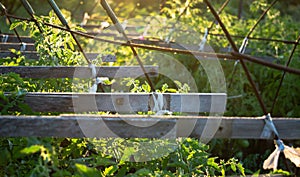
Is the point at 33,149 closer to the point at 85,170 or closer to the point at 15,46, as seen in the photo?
the point at 85,170

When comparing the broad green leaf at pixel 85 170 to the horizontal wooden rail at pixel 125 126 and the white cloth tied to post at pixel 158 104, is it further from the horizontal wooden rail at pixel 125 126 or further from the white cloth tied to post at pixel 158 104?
the white cloth tied to post at pixel 158 104

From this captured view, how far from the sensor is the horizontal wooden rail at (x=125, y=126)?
117 centimetres

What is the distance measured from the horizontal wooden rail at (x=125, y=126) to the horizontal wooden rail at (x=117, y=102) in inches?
7.6

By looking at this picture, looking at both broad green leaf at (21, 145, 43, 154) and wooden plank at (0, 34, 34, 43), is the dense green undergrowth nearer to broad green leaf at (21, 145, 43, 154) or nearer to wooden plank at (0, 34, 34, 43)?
broad green leaf at (21, 145, 43, 154)

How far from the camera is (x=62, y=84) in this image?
2244 millimetres

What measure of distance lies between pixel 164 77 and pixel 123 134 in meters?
2.75

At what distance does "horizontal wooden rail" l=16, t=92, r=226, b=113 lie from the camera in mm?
1395

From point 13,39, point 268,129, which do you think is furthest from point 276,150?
point 13,39

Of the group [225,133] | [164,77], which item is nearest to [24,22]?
[225,133]

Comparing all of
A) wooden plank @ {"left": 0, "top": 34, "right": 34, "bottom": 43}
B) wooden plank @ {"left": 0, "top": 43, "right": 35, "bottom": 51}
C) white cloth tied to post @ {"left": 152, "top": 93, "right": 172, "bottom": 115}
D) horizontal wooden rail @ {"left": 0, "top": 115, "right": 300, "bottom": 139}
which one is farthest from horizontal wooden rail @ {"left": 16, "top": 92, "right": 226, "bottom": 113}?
wooden plank @ {"left": 0, "top": 34, "right": 34, "bottom": 43}

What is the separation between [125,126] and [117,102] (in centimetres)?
28

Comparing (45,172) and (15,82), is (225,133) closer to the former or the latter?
(45,172)

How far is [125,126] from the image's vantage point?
1.20 meters

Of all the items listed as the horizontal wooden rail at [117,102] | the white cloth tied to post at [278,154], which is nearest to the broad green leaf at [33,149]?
the horizontal wooden rail at [117,102]
